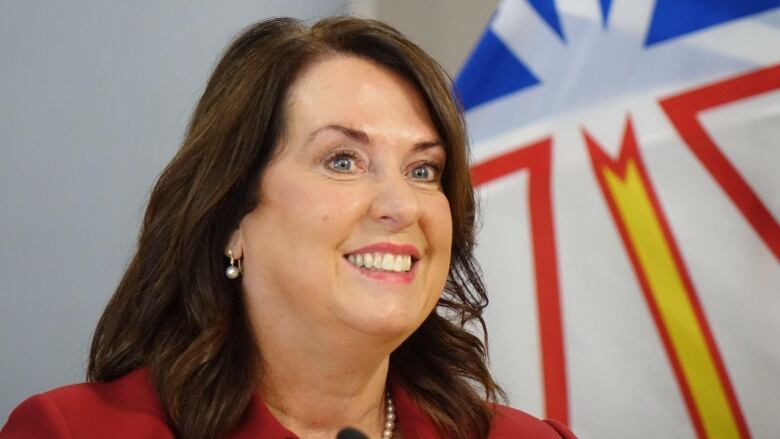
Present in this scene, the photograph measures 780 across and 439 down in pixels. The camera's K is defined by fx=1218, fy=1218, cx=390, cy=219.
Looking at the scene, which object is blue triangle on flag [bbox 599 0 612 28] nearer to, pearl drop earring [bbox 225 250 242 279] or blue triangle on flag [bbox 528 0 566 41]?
blue triangle on flag [bbox 528 0 566 41]

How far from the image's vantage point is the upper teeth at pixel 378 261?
67.2 inches

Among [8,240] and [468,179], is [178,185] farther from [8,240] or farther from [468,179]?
[8,240]

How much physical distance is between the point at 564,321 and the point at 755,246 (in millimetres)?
378

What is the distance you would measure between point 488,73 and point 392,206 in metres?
0.81

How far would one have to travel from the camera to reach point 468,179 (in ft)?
6.36

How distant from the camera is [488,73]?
244cm

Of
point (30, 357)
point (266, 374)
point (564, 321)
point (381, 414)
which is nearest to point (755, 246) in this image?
point (564, 321)

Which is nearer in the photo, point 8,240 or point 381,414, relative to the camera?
point 381,414

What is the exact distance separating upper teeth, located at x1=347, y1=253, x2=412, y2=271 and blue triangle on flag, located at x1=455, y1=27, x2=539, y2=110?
2.57ft

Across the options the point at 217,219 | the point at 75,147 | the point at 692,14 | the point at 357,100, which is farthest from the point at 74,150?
the point at 692,14

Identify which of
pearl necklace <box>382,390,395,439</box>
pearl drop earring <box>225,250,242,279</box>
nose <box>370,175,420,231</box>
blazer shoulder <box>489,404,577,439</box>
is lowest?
blazer shoulder <box>489,404,577,439</box>

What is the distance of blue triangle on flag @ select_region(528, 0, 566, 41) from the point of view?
2.38 m

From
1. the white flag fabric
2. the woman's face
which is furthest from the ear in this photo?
the white flag fabric

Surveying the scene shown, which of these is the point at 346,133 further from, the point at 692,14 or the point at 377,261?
the point at 692,14
